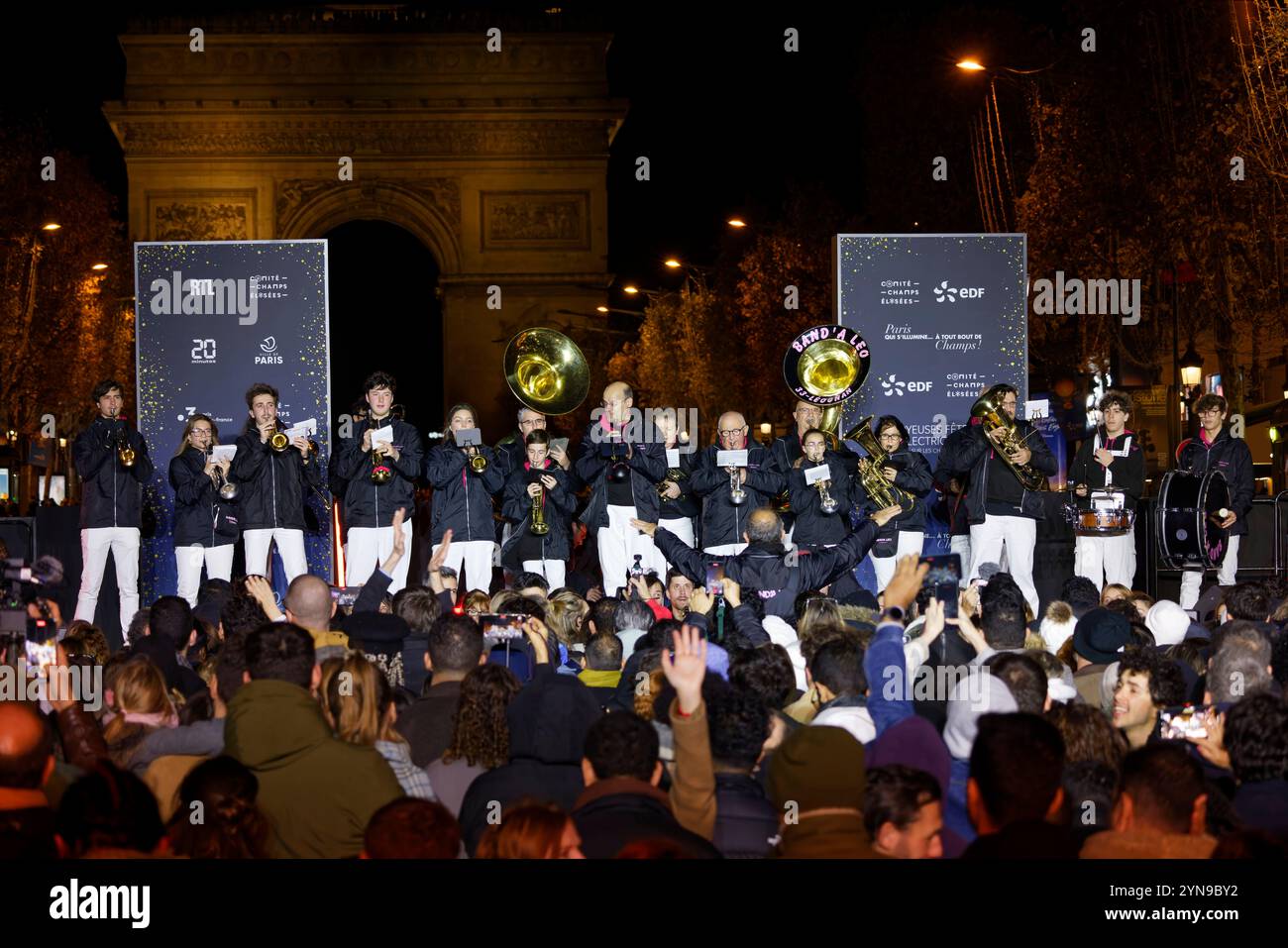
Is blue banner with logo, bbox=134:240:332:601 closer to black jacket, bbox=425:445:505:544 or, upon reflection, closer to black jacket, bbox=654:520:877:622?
black jacket, bbox=425:445:505:544

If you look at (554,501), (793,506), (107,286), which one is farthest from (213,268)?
(107,286)

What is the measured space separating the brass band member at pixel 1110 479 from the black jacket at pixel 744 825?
8935 millimetres

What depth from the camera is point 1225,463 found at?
14211 millimetres

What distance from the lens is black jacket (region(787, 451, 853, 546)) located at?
44.3ft

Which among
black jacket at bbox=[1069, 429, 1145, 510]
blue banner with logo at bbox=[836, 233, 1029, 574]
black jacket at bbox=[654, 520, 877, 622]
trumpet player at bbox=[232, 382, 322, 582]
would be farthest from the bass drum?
trumpet player at bbox=[232, 382, 322, 582]

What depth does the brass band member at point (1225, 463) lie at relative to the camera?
1399cm

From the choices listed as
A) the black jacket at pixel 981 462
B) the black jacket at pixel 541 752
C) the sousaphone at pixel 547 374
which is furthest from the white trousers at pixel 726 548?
the black jacket at pixel 541 752

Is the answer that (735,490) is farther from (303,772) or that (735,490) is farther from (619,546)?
(303,772)

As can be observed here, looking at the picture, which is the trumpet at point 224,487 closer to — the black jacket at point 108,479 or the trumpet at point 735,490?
the black jacket at point 108,479

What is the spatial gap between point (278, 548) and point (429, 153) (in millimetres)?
31128

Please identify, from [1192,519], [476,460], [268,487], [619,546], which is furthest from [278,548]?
[1192,519]

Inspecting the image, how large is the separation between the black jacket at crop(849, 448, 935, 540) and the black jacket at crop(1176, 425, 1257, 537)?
2.38 m

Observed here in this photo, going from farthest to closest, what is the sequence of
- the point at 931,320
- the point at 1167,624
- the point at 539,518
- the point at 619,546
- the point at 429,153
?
1. the point at 429,153
2. the point at 931,320
3. the point at 619,546
4. the point at 539,518
5. the point at 1167,624

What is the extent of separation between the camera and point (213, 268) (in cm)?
1525
